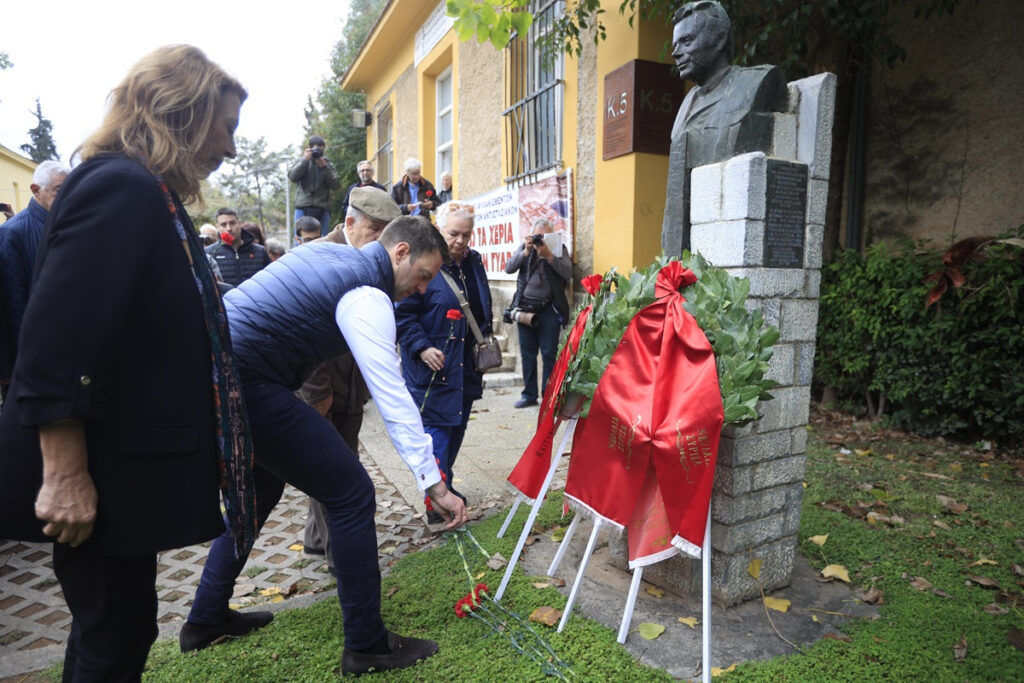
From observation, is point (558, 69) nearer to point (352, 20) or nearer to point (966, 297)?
point (966, 297)

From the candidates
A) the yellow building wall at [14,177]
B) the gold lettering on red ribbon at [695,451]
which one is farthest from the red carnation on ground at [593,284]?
the yellow building wall at [14,177]

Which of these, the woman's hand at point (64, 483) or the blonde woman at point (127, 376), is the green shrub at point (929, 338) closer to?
the blonde woman at point (127, 376)

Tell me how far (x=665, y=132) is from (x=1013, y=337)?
343 cm

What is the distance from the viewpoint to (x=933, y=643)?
2729 millimetres

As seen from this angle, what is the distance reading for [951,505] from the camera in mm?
4164

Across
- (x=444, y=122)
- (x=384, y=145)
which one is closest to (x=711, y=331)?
(x=444, y=122)

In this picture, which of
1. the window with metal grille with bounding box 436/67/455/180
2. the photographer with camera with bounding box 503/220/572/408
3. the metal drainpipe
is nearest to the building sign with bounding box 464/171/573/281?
the photographer with camera with bounding box 503/220/572/408

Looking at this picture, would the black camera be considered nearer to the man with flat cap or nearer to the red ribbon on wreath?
the man with flat cap

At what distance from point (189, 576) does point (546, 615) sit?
2.08 meters

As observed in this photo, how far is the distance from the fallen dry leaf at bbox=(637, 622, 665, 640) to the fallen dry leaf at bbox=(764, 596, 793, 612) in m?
0.56

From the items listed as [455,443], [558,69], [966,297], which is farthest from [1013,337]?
[558,69]

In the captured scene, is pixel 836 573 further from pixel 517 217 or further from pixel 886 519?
pixel 517 217

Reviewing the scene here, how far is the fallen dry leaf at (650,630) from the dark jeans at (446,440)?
159cm

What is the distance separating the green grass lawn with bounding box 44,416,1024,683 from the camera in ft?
8.38
